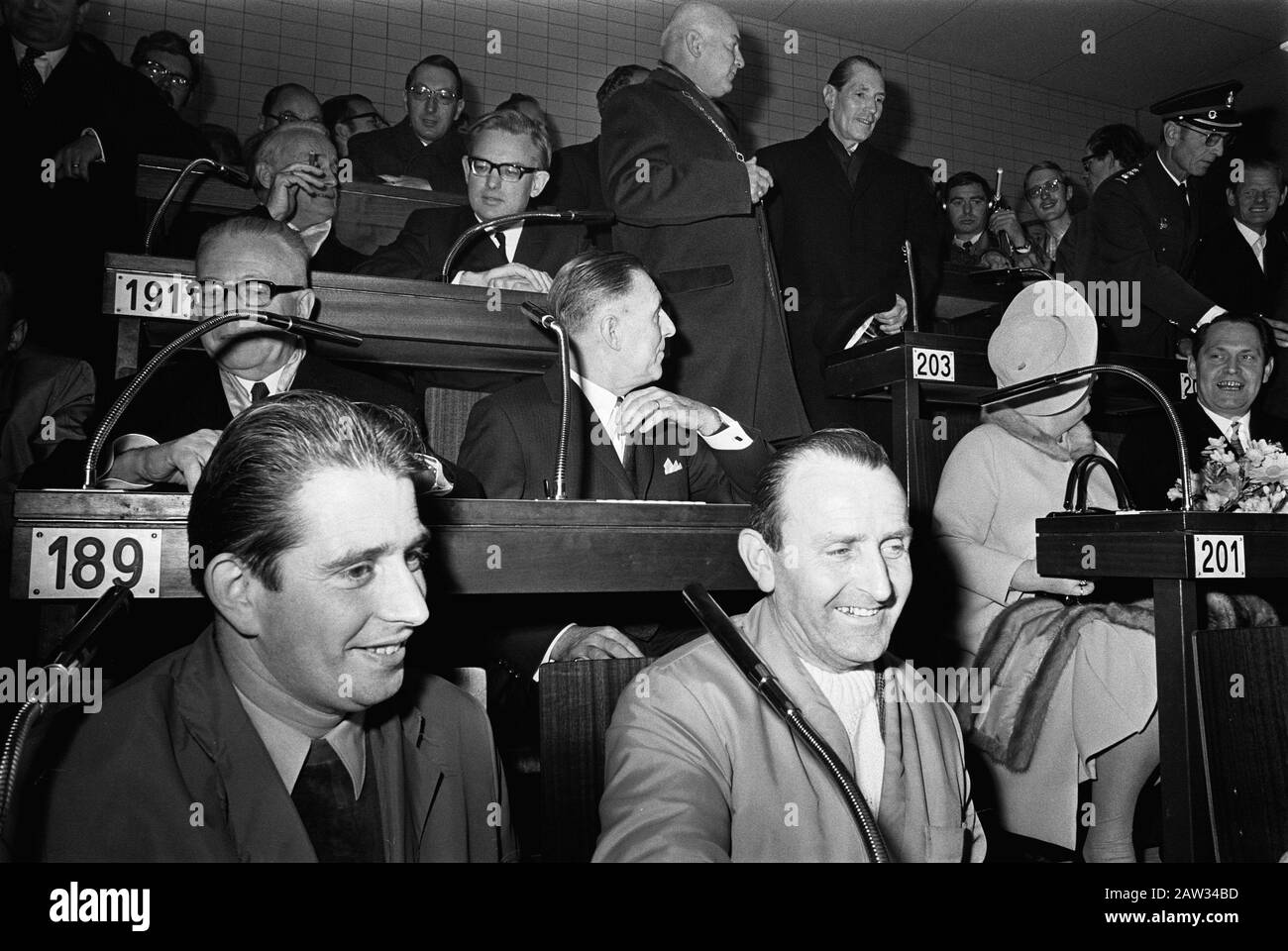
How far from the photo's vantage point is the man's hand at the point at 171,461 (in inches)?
59.0

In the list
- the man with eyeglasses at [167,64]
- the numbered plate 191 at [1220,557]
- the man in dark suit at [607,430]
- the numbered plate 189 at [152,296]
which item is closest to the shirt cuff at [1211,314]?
the numbered plate 191 at [1220,557]

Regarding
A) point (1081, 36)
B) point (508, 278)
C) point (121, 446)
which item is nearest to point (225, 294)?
point (121, 446)

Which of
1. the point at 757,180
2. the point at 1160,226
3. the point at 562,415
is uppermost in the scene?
the point at 1160,226

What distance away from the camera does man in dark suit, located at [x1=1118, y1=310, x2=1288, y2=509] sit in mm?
3242

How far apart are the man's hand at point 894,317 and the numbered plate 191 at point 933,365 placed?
0.35m

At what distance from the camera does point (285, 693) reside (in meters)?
1.12

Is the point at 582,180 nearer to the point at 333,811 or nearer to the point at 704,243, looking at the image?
the point at 704,243

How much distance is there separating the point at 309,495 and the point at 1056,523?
5.43 feet

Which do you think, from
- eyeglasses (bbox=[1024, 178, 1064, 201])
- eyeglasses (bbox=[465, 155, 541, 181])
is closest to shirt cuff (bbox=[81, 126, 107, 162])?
eyeglasses (bbox=[465, 155, 541, 181])

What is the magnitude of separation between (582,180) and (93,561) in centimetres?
252

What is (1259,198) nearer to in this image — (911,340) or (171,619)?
(911,340)

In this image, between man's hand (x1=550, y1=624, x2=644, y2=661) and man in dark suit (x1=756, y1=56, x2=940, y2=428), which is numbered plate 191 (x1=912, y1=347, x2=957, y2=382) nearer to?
man in dark suit (x1=756, y1=56, x2=940, y2=428)

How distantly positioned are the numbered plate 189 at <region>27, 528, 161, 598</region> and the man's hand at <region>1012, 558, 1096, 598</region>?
79.9 inches

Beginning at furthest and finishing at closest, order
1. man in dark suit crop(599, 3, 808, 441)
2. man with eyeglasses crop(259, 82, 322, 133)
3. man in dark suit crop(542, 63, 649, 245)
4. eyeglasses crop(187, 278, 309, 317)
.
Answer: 1. man with eyeglasses crop(259, 82, 322, 133)
2. man in dark suit crop(542, 63, 649, 245)
3. man in dark suit crop(599, 3, 808, 441)
4. eyeglasses crop(187, 278, 309, 317)
